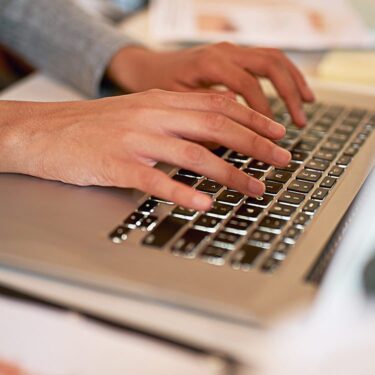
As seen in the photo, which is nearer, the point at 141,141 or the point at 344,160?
the point at 141,141

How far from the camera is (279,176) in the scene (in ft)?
2.25

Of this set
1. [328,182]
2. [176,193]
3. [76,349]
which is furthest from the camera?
[328,182]

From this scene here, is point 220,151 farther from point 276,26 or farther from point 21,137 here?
point 276,26

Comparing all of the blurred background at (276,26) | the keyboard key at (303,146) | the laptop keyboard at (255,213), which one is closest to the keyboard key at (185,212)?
the laptop keyboard at (255,213)

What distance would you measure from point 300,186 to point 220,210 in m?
0.10

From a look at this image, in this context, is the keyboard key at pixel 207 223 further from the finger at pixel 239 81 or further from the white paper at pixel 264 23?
the white paper at pixel 264 23

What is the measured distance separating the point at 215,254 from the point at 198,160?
10 cm

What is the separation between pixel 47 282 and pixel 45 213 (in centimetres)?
9

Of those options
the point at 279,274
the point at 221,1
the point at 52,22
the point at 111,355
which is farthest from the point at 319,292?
the point at 221,1

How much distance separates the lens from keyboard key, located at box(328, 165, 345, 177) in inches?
27.3

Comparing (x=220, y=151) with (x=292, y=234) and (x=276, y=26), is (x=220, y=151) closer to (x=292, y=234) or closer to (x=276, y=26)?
(x=292, y=234)

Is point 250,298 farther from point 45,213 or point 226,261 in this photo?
point 45,213

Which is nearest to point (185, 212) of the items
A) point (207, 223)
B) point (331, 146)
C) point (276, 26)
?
point (207, 223)

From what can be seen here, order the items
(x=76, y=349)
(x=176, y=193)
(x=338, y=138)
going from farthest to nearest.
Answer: (x=338, y=138), (x=176, y=193), (x=76, y=349)
